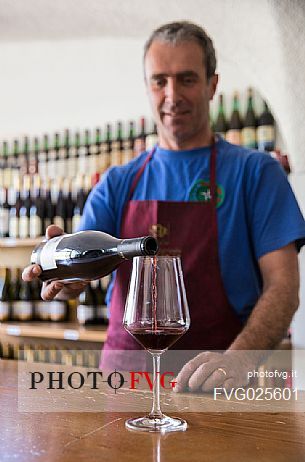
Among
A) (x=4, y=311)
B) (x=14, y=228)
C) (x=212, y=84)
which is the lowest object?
(x=4, y=311)

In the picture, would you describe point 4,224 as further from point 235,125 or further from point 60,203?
point 235,125

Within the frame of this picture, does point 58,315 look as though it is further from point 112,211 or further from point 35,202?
point 112,211

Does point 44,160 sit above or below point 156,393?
above

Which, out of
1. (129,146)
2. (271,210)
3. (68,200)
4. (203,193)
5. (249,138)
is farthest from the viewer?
(68,200)

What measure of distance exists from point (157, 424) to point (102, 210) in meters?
0.95

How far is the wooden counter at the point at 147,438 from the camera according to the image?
2.15 ft

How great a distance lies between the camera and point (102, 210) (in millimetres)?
1658

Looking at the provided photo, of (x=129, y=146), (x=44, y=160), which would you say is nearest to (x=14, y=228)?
(x=44, y=160)

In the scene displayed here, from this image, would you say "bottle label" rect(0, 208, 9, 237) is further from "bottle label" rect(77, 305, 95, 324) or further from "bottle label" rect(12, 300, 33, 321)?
"bottle label" rect(77, 305, 95, 324)

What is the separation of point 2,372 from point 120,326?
0.41 metres

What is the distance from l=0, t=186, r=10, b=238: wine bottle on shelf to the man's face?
2.11 metres

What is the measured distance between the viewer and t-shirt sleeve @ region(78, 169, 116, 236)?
5.35ft

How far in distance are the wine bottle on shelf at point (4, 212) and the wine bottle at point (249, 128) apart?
1.54 metres

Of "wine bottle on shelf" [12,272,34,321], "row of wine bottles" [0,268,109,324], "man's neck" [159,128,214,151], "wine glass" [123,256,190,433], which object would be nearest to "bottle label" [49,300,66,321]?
"row of wine bottles" [0,268,109,324]
